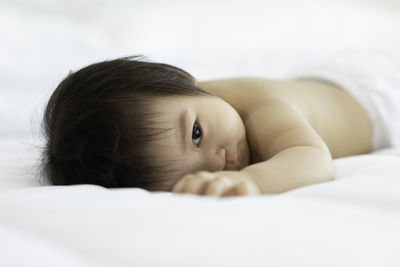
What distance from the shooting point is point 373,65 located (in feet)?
4.72

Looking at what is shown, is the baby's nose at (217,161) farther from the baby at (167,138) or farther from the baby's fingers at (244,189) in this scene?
the baby's fingers at (244,189)

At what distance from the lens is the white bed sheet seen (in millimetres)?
426

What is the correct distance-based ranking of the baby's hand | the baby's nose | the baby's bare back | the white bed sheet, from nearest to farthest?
the white bed sheet, the baby's hand, the baby's nose, the baby's bare back

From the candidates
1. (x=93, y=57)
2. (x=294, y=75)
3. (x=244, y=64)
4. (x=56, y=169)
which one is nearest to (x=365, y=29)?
(x=244, y=64)

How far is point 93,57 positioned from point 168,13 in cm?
39

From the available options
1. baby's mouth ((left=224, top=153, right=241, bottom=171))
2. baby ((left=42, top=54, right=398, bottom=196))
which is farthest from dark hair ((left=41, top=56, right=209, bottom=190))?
baby's mouth ((left=224, top=153, right=241, bottom=171))

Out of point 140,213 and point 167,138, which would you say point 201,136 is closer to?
point 167,138

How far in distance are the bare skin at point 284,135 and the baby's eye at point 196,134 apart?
41mm

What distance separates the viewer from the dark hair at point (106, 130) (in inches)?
31.5

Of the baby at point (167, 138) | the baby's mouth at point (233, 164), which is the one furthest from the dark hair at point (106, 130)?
the baby's mouth at point (233, 164)

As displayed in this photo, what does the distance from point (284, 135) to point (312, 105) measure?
338 mm

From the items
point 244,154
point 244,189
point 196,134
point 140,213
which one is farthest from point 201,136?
point 140,213

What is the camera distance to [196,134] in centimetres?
88

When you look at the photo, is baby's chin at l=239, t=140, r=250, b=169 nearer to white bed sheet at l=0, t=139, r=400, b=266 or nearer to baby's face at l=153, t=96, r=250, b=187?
baby's face at l=153, t=96, r=250, b=187
